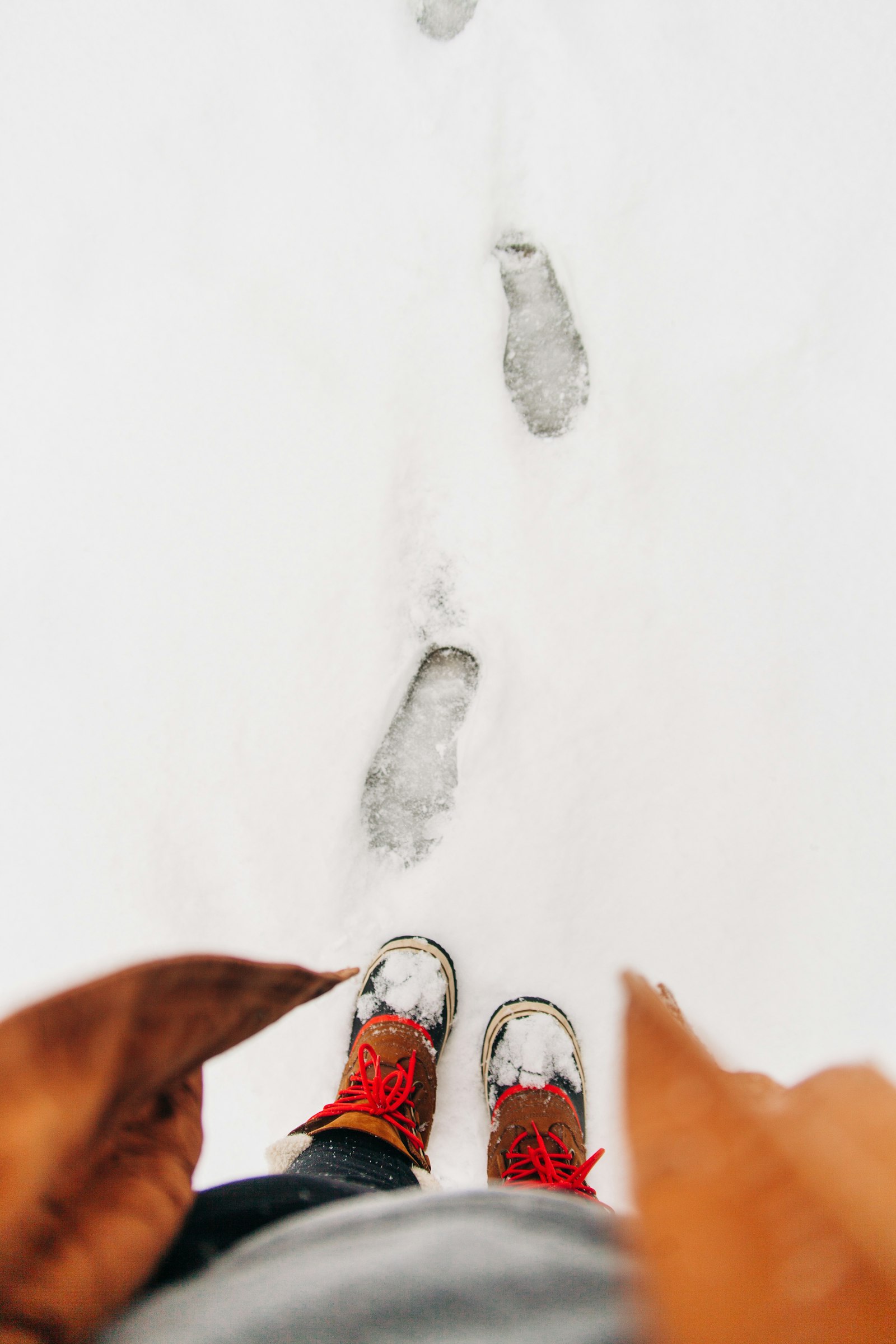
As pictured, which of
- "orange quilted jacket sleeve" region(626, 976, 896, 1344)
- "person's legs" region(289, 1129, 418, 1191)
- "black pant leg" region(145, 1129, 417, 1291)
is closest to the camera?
"orange quilted jacket sleeve" region(626, 976, 896, 1344)

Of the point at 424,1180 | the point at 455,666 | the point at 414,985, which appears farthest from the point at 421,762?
the point at 424,1180

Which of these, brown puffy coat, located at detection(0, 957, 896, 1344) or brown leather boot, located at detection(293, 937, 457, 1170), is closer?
brown puffy coat, located at detection(0, 957, 896, 1344)

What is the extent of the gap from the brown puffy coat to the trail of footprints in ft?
2.32

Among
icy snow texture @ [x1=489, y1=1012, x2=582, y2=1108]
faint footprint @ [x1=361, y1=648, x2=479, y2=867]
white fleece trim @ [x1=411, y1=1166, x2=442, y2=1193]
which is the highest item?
faint footprint @ [x1=361, y1=648, x2=479, y2=867]

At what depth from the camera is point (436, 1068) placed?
4.14ft

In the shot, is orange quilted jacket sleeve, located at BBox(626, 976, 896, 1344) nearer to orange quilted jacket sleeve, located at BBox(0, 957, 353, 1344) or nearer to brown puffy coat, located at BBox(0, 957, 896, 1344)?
brown puffy coat, located at BBox(0, 957, 896, 1344)

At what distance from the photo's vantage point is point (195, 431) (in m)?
1.23

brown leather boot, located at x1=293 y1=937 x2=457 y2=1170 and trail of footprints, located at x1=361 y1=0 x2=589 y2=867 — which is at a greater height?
trail of footprints, located at x1=361 y1=0 x2=589 y2=867

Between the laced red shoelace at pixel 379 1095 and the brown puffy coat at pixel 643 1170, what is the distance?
649mm

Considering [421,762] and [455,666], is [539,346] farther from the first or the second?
[421,762]

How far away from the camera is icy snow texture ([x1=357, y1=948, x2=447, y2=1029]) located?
47.7 inches

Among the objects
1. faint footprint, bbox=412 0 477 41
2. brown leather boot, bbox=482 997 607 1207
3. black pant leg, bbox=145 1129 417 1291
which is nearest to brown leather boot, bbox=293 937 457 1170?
brown leather boot, bbox=482 997 607 1207

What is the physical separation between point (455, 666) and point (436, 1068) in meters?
0.77

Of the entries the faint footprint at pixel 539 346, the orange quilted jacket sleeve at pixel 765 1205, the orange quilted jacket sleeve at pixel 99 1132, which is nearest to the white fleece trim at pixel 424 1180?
the orange quilted jacket sleeve at pixel 99 1132
